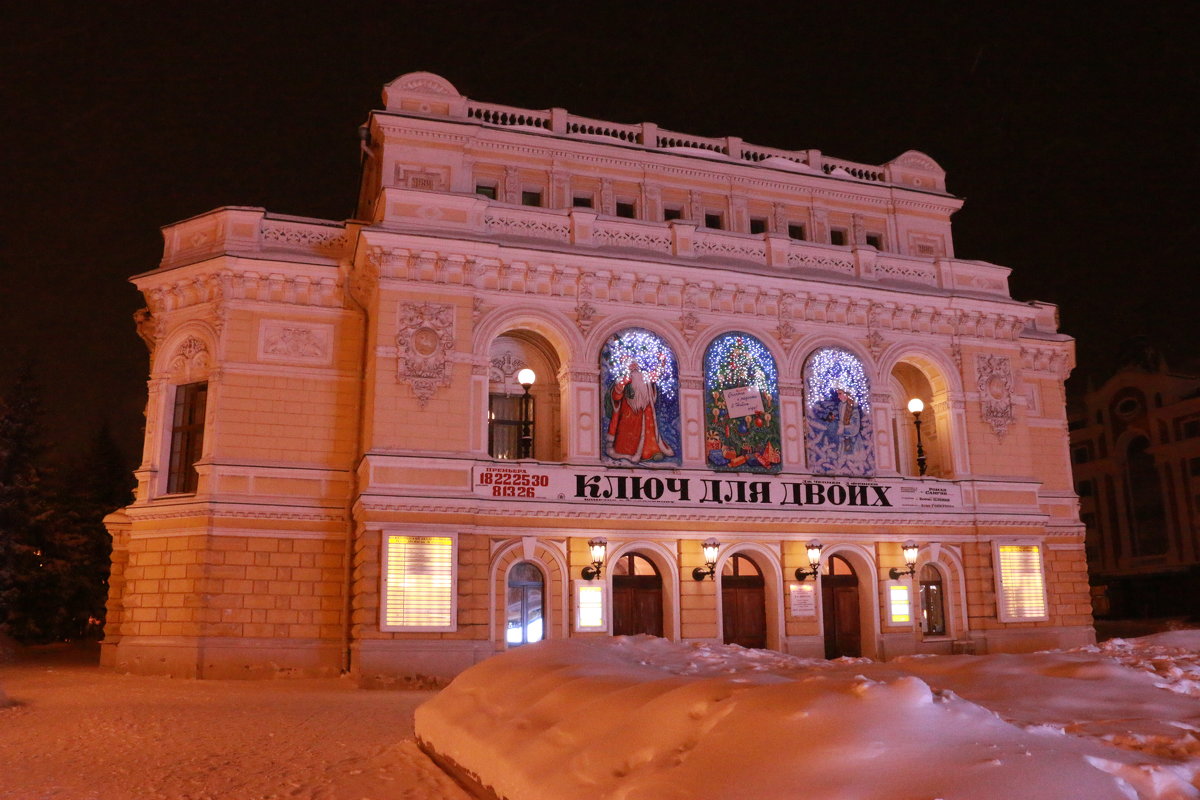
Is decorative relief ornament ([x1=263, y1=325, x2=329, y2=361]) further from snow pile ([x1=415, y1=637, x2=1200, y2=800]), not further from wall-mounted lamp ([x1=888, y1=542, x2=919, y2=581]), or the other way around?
snow pile ([x1=415, y1=637, x2=1200, y2=800])

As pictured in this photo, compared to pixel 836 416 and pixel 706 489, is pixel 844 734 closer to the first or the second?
pixel 706 489

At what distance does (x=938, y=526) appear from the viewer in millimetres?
26984

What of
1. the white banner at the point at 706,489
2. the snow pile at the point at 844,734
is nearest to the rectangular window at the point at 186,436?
the white banner at the point at 706,489

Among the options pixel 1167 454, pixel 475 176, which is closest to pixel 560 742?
pixel 475 176

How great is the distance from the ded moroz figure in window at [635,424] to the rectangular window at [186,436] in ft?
35.6

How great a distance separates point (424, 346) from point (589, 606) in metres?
7.72

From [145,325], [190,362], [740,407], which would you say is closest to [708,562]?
[740,407]

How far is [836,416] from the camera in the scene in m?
26.8

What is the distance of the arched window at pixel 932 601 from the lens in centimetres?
2722

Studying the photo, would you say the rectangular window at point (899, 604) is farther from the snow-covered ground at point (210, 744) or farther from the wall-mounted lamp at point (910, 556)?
the snow-covered ground at point (210, 744)

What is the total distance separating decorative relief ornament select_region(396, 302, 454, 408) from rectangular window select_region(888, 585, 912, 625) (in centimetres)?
1362

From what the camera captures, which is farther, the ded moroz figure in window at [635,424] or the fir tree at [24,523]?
the fir tree at [24,523]

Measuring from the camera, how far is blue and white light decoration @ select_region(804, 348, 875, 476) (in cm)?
2652

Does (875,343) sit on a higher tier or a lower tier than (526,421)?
higher
